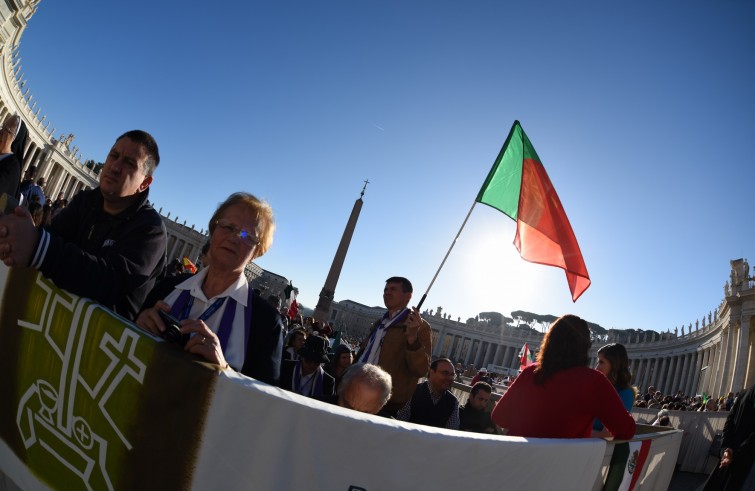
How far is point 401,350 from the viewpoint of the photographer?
187 inches

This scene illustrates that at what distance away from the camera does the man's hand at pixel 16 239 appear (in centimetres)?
162

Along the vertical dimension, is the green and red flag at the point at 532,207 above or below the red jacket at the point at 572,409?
above

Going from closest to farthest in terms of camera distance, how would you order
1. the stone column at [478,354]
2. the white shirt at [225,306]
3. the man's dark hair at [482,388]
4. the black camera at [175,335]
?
1. the black camera at [175,335]
2. the white shirt at [225,306]
3. the man's dark hair at [482,388]
4. the stone column at [478,354]

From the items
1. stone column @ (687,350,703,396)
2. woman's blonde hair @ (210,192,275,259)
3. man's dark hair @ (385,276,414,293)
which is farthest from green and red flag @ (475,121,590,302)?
stone column @ (687,350,703,396)

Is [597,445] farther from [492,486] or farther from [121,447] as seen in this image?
[121,447]

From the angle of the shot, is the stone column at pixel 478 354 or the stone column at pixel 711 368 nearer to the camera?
the stone column at pixel 711 368

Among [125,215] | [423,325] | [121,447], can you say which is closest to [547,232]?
[423,325]

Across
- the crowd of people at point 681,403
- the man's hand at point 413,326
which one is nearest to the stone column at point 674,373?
the crowd of people at point 681,403

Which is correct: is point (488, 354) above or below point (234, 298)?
below

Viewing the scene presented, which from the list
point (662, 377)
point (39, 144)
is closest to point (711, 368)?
point (662, 377)

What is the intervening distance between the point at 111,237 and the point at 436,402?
397 cm

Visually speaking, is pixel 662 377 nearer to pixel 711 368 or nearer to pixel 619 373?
pixel 711 368

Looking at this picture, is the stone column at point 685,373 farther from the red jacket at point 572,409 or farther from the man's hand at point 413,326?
the red jacket at point 572,409

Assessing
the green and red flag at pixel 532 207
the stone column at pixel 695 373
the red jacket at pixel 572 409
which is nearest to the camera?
the red jacket at pixel 572 409
